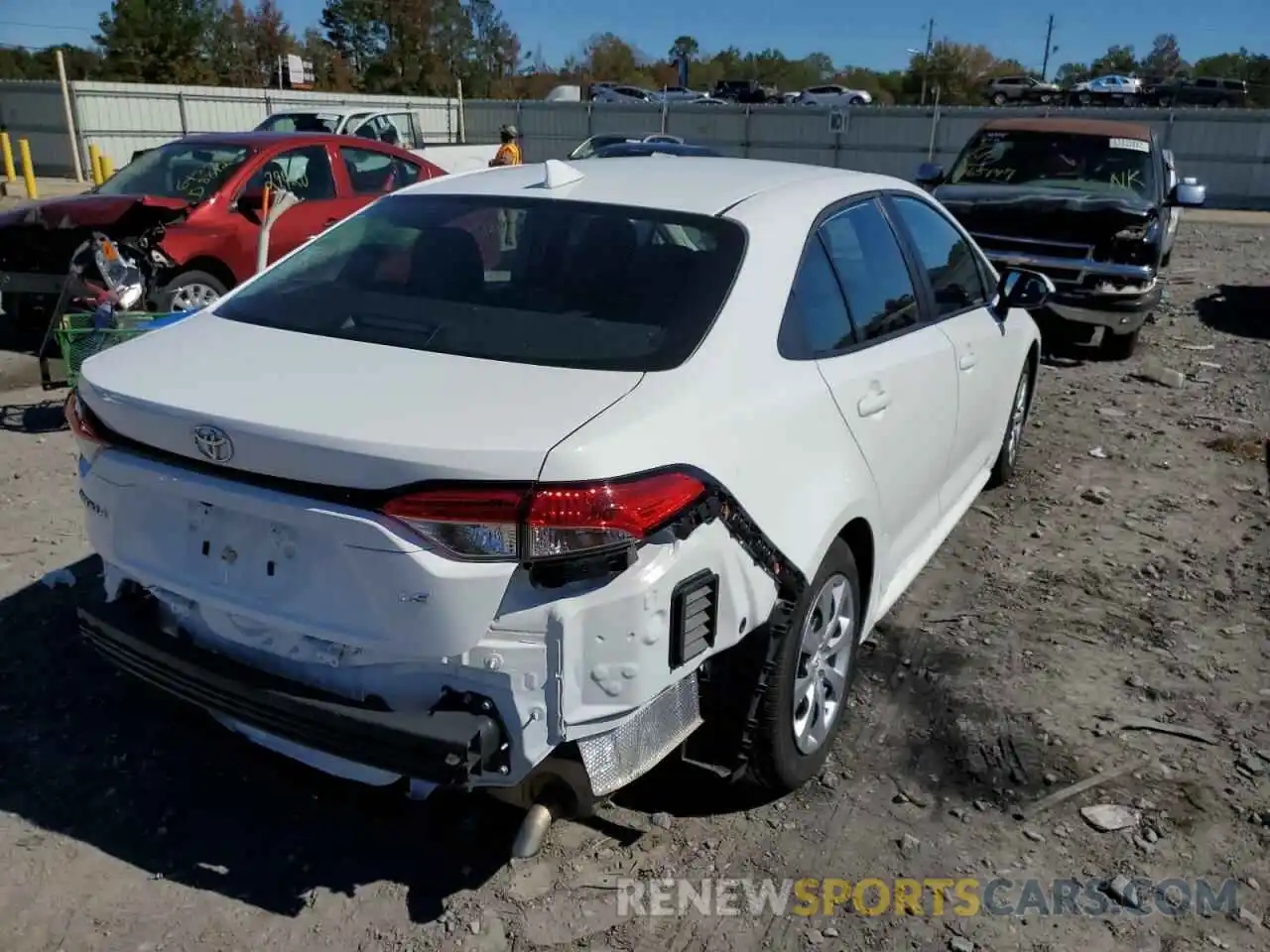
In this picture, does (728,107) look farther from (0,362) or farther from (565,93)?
(0,362)

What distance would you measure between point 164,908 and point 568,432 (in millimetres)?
1625

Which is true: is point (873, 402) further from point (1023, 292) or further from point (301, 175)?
point (301, 175)

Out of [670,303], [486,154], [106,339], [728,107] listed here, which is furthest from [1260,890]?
[728,107]

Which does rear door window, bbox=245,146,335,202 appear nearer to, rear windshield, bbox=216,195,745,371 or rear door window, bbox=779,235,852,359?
rear windshield, bbox=216,195,745,371

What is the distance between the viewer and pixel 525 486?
2225 mm

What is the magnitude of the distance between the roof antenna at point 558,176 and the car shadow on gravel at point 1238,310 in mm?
8991

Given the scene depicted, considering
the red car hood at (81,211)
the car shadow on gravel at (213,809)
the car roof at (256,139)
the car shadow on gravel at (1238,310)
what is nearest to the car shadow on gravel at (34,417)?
the red car hood at (81,211)

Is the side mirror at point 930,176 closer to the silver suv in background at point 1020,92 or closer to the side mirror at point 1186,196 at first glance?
the side mirror at point 1186,196

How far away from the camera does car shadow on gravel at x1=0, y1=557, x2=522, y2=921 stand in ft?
9.30

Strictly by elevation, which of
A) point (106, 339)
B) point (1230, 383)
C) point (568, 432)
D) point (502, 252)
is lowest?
point (1230, 383)

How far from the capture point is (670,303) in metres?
2.87

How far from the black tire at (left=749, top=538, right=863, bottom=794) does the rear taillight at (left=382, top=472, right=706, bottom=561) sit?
0.75 metres

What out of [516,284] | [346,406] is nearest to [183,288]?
[516,284]

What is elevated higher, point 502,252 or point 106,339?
point 502,252
